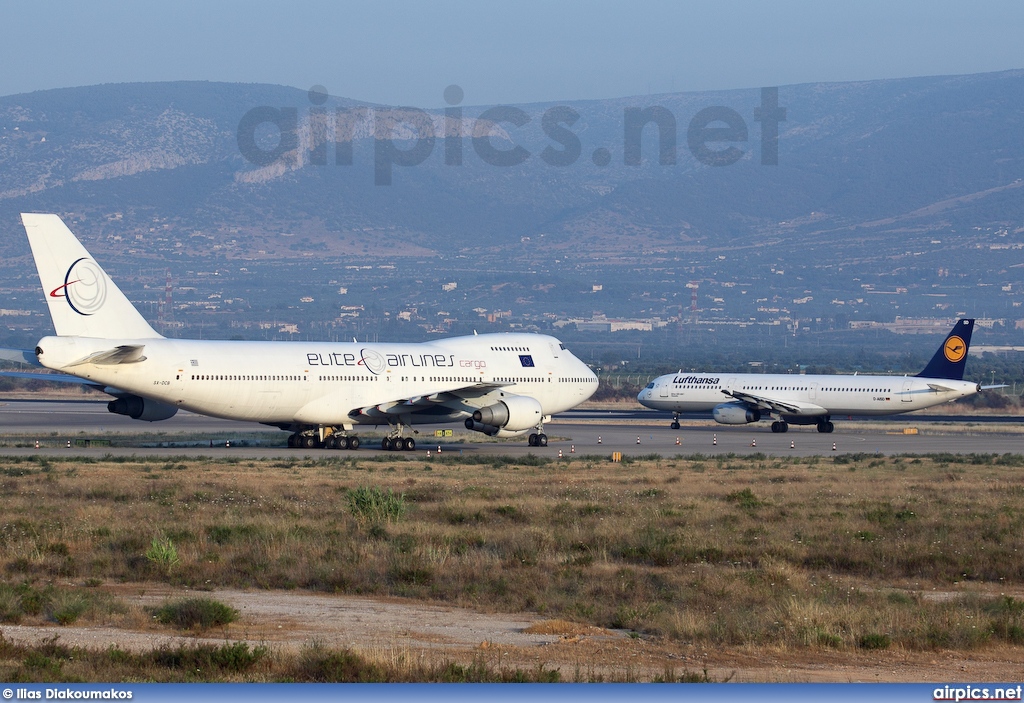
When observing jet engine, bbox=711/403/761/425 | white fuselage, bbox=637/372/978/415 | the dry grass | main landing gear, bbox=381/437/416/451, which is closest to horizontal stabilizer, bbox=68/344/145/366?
the dry grass

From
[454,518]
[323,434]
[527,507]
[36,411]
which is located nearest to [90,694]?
[454,518]

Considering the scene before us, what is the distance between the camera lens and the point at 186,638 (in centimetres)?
1361

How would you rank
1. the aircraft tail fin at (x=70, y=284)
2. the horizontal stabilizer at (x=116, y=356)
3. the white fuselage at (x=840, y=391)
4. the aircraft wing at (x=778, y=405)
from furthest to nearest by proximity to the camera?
the aircraft wing at (x=778, y=405)
the white fuselage at (x=840, y=391)
the horizontal stabilizer at (x=116, y=356)
the aircraft tail fin at (x=70, y=284)

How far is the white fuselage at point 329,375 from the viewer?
40500 mm

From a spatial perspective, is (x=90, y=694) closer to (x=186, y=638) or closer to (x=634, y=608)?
(x=186, y=638)

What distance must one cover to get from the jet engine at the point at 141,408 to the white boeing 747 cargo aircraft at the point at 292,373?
0.03 m

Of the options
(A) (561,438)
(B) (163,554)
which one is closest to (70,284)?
(B) (163,554)

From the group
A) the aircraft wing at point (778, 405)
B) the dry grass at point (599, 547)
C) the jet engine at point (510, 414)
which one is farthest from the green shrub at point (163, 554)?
the aircraft wing at point (778, 405)

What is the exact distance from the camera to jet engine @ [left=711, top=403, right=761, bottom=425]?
2613 inches

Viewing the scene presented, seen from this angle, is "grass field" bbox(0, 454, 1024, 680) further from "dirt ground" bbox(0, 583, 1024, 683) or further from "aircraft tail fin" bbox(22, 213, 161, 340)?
"aircraft tail fin" bbox(22, 213, 161, 340)

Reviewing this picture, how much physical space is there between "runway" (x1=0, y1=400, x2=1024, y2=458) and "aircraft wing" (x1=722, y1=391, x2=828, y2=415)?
1136mm

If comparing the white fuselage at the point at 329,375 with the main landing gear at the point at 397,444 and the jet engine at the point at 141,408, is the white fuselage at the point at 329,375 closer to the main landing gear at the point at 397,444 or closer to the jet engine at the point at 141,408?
the main landing gear at the point at 397,444

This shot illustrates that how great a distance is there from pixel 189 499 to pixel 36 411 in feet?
167

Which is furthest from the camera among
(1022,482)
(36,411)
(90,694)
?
(36,411)
